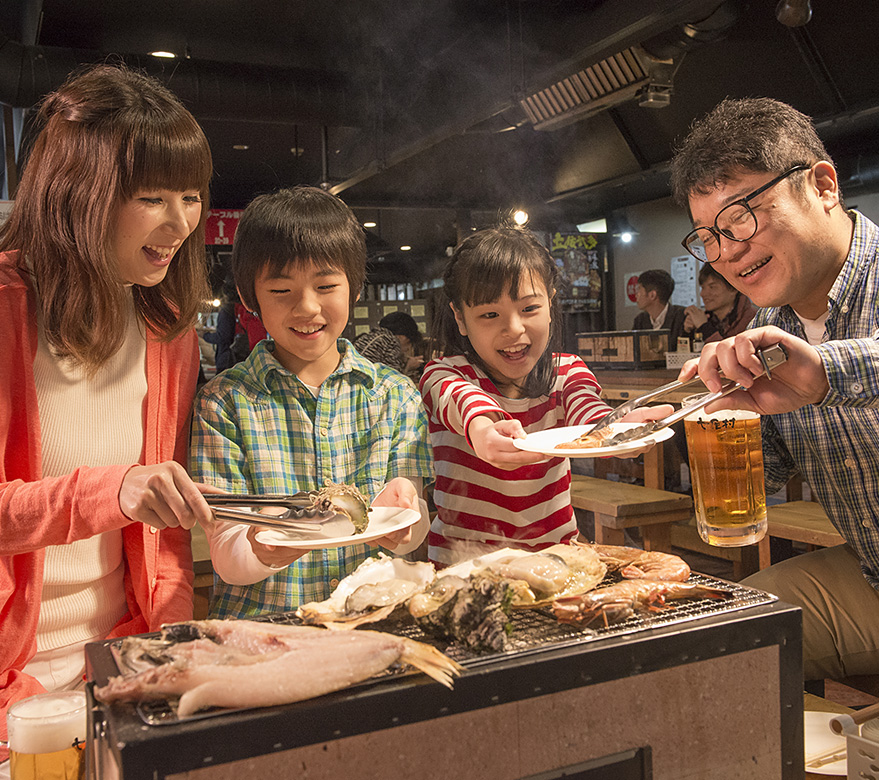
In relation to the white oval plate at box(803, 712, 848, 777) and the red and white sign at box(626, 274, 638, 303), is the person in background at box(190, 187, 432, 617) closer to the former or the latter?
the white oval plate at box(803, 712, 848, 777)

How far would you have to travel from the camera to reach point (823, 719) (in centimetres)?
172

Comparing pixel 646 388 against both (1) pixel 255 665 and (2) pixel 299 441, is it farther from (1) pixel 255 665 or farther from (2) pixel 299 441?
(1) pixel 255 665

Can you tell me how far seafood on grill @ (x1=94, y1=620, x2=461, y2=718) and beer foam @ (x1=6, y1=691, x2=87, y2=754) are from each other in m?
0.13

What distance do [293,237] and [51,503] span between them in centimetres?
80

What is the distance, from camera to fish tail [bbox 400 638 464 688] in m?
1.09

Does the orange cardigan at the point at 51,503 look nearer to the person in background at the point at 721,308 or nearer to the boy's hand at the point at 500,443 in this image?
the boy's hand at the point at 500,443

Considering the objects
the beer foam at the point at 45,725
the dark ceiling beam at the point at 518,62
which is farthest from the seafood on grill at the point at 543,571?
the dark ceiling beam at the point at 518,62

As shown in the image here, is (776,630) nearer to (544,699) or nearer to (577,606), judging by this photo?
(577,606)

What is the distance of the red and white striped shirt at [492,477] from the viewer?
2.17m

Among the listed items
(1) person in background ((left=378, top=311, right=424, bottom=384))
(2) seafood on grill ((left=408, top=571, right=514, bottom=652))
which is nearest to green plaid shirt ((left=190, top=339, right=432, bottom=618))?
(2) seafood on grill ((left=408, top=571, right=514, bottom=652))

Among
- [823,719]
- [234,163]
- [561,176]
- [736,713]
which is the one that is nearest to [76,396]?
[736,713]

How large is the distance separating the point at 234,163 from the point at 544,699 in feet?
33.9

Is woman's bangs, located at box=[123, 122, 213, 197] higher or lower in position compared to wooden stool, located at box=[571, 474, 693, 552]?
higher

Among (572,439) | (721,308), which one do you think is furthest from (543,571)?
(721,308)
